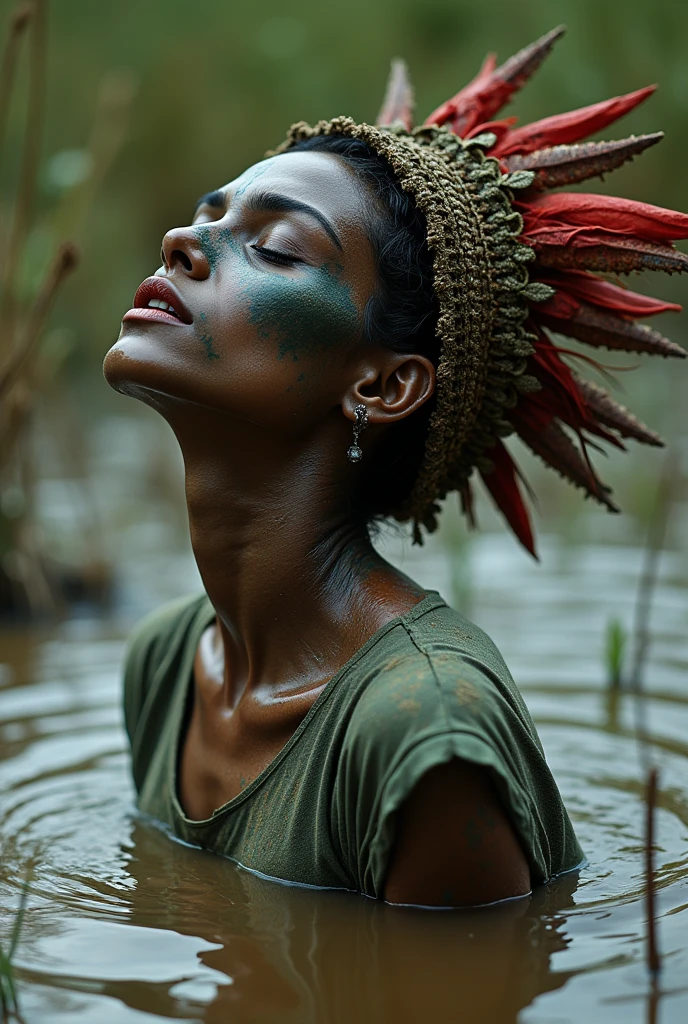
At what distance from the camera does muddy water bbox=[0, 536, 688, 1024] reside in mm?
1980

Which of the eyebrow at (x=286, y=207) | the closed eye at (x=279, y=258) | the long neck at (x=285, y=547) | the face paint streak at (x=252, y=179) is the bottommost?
the long neck at (x=285, y=547)

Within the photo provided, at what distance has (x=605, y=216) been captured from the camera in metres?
2.71

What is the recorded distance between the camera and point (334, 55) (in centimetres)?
1098

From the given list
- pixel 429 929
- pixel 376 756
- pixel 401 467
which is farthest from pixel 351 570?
pixel 429 929

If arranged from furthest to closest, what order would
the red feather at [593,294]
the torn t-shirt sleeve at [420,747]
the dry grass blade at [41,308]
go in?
the dry grass blade at [41,308]
the red feather at [593,294]
the torn t-shirt sleeve at [420,747]

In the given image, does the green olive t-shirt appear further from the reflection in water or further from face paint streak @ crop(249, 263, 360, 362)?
face paint streak @ crop(249, 263, 360, 362)

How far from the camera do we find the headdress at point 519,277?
2.62m

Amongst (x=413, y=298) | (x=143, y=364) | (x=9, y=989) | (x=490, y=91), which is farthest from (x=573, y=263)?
(x=9, y=989)

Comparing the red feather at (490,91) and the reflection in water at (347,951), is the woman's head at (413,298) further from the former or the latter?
the reflection in water at (347,951)

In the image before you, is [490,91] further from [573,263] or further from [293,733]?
[293,733]

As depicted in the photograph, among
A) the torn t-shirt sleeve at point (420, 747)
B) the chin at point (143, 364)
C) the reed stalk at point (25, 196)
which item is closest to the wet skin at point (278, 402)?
the chin at point (143, 364)

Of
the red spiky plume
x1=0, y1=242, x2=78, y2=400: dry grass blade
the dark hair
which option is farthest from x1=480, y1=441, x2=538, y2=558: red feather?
x1=0, y1=242, x2=78, y2=400: dry grass blade

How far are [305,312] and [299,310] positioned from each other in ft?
0.04

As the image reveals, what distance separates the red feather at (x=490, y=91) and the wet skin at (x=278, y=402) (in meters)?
0.45
